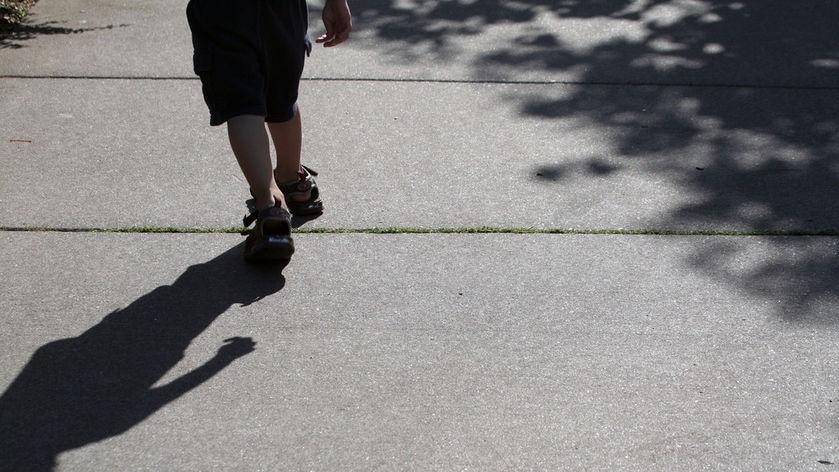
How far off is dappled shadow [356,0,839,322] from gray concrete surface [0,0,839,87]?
17 millimetres

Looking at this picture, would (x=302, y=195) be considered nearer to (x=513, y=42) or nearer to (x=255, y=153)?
(x=255, y=153)

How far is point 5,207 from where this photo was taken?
4.28 meters

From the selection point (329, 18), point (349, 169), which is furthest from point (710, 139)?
point (329, 18)

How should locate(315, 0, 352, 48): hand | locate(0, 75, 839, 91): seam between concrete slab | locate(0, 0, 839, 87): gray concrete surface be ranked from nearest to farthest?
locate(315, 0, 352, 48): hand → locate(0, 75, 839, 91): seam between concrete slab → locate(0, 0, 839, 87): gray concrete surface

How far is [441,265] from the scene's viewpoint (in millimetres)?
3953

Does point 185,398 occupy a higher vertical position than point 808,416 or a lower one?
higher

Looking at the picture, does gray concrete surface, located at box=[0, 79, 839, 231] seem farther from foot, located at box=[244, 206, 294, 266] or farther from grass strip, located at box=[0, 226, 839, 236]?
foot, located at box=[244, 206, 294, 266]

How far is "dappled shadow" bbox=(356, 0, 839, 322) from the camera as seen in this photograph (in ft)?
14.1

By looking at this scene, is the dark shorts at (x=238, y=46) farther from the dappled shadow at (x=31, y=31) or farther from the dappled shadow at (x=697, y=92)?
the dappled shadow at (x=31, y=31)

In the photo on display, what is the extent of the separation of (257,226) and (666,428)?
1.65 meters

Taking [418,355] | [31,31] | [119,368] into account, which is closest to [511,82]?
Answer: [418,355]

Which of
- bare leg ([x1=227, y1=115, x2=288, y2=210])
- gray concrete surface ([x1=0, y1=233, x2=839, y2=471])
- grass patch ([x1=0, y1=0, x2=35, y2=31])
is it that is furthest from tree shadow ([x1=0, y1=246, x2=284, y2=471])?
grass patch ([x1=0, y1=0, x2=35, y2=31])

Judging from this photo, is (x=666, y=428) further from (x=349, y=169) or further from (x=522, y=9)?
(x=522, y=9)

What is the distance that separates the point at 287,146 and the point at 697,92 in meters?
2.42
